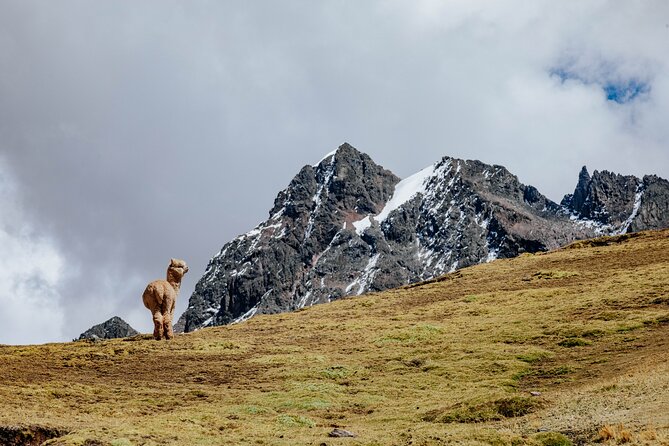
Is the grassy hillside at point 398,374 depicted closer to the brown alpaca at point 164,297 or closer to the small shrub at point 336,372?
the small shrub at point 336,372

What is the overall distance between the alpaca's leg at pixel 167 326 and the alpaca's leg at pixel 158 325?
28cm

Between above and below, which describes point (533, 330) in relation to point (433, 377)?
above

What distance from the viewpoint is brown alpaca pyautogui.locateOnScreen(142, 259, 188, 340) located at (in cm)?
Answer: 5016

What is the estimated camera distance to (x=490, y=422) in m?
27.8

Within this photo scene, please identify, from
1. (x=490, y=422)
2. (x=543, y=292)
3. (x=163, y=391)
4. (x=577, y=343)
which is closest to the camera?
(x=490, y=422)

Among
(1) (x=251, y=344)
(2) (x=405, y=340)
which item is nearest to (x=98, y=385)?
(1) (x=251, y=344)

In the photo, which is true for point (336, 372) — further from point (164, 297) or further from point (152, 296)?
point (152, 296)

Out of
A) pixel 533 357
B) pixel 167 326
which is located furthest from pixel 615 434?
pixel 167 326

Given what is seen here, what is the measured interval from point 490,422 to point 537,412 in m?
1.68

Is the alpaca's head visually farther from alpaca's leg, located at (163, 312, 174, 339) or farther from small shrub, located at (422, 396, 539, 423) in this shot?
small shrub, located at (422, 396, 539, 423)

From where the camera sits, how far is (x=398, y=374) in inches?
1614

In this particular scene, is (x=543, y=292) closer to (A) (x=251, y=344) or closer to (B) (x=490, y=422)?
(A) (x=251, y=344)

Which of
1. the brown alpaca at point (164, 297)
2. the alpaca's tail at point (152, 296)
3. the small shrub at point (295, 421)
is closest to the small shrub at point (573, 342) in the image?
the small shrub at point (295, 421)

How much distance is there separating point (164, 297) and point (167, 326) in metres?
2.87
